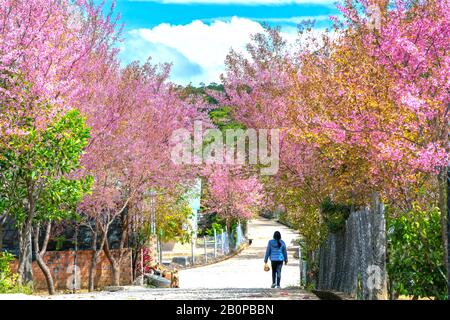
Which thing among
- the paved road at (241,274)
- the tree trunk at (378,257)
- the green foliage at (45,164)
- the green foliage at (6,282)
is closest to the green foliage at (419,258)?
the tree trunk at (378,257)

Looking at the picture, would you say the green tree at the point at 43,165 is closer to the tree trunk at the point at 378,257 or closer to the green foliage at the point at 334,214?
the green foliage at the point at 334,214

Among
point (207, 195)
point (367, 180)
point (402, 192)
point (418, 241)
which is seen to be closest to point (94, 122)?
point (367, 180)

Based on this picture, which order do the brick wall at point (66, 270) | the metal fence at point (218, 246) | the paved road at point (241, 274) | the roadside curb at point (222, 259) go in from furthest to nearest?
1. the metal fence at point (218, 246)
2. the roadside curb at point (222, 259)
3. the paved road at point (241, 274)
4. the brick wall at point (66, 270)

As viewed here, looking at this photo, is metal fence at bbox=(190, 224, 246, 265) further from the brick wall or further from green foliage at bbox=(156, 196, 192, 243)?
the brick wall

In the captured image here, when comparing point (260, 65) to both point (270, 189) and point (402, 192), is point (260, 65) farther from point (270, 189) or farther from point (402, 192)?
point (402, 192)

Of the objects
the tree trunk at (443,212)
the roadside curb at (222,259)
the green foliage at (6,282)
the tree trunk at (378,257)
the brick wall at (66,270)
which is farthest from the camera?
the roadside curb at (222,259)

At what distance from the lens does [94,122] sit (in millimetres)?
20547

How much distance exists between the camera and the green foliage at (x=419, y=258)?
36.0 ft

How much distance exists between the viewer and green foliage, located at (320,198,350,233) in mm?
18375

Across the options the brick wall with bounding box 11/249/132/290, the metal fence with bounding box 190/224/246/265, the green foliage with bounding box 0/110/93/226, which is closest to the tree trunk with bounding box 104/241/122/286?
the brick wall with bounding box 11/249/132/290

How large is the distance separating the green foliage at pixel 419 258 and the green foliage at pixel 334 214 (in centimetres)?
628

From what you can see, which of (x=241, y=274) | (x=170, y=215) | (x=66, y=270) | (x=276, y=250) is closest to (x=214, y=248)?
(x=241, y=274)

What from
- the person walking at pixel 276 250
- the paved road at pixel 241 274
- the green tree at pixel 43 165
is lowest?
the paved road at pixel 241 274

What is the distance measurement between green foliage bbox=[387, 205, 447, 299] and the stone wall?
2.91ft
